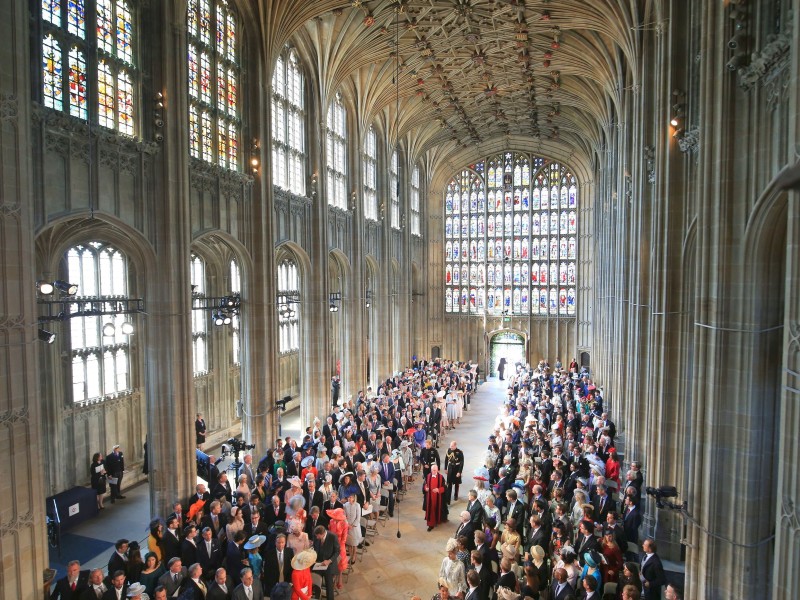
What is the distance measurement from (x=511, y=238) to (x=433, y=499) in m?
→ 26.9

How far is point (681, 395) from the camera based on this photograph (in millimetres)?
11781

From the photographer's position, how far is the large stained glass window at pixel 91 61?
10.2 meters

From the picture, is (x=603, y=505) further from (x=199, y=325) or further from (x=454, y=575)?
(x=199, y=325)

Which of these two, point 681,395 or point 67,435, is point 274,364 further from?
point 681,395

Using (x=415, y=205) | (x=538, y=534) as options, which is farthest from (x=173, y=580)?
(x=415, y=205)

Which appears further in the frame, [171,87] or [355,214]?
[355,214]

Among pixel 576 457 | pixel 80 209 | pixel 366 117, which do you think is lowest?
pixel 576 457

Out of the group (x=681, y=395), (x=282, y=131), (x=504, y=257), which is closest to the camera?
(x=681, y=395)

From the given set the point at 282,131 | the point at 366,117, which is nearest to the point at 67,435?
the point at 282,131

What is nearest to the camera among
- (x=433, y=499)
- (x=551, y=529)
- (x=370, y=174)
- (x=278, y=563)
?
(x=278, y=563)

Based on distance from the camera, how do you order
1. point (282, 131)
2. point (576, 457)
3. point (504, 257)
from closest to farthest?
point (576, 457), point (282, 131), point (504, 257)

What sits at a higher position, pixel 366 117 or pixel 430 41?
pixel 430 41

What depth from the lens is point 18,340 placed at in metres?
8.24

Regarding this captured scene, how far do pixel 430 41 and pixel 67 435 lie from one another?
1869cm
